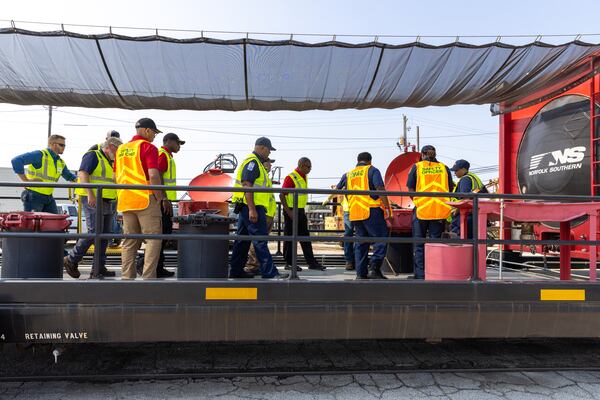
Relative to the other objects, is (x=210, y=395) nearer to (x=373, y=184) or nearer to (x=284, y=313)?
(x=284, y=313)

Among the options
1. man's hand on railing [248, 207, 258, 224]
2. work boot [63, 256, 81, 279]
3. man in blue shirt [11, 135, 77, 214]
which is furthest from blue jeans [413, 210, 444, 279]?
man in blue shirt [11, 135, 77, 214]

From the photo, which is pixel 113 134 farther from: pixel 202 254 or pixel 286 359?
pixel 286 359

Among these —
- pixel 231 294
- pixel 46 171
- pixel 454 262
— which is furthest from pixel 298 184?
pixel 46 171

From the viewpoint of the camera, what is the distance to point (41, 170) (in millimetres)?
4586

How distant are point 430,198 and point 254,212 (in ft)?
6.05

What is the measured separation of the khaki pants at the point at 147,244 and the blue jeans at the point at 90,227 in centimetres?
60

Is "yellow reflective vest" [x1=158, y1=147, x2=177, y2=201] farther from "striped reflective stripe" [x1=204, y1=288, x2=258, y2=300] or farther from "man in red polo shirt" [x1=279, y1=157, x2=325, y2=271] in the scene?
"striped reflective stripe" [x1=204, y1=288, x2=258, y2=300]

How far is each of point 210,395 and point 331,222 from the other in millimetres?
13515

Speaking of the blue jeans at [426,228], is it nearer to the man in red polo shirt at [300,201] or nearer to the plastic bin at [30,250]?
the man in red polo shirt at [300,201]

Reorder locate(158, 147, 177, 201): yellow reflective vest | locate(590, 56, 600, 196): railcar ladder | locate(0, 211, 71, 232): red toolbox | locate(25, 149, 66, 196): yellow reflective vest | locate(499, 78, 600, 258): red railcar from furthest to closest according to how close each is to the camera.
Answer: locate(499, 78, 600, 258): red railcar → locate(590, 56, 600, 196): railcar ladder → locate(25, 149, 66, 196): yellow reflective vest → locate(158, 147, 177, 201): yellow reflective vest → locate(0, 211, 71, 232): red toolbox

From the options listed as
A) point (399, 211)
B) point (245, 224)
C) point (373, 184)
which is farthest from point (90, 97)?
point (399, 211)

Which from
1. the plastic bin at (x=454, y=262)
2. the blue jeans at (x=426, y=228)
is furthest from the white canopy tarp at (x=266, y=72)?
the plastic bin at (x=454, y=262)

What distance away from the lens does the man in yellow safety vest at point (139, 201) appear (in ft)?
11.6

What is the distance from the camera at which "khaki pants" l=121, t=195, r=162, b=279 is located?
3.55 metres
